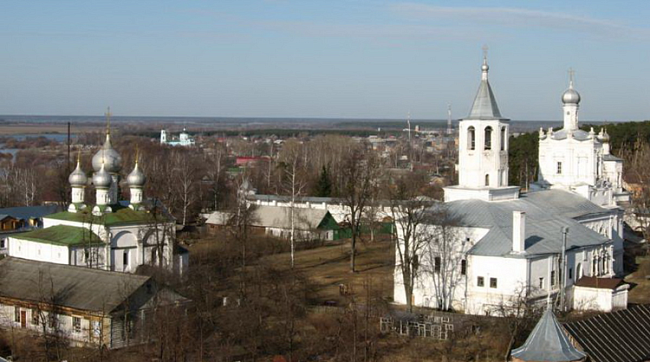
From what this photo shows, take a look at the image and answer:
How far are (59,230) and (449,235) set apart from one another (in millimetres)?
12448

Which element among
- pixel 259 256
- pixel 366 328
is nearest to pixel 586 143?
pixel 259 256

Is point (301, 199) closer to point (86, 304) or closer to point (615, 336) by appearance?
point (86, 304)

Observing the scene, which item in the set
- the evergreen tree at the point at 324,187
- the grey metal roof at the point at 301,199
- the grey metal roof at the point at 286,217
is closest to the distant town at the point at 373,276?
the grey metal roof at the point at 286,217

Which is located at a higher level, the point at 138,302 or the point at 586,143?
the point at 586,143

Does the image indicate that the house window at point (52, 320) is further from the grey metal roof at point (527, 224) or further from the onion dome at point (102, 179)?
the grey metal roof at point (527, 224)

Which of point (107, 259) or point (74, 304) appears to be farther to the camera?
point (107, 259)

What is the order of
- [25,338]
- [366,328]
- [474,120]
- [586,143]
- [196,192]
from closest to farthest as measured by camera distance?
[366,328] → [25,338] → [474,120] → [586,143] → [196,192]

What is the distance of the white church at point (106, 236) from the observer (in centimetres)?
2802

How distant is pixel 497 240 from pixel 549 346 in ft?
31.9

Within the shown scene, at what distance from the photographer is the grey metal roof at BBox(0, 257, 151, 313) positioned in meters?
21.8

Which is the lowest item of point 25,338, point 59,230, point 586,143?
point 25,338

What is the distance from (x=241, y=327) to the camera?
835 inches

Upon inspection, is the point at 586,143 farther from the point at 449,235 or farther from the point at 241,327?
the point at 241,327

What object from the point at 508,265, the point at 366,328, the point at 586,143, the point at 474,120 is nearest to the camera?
the point at 366,328
